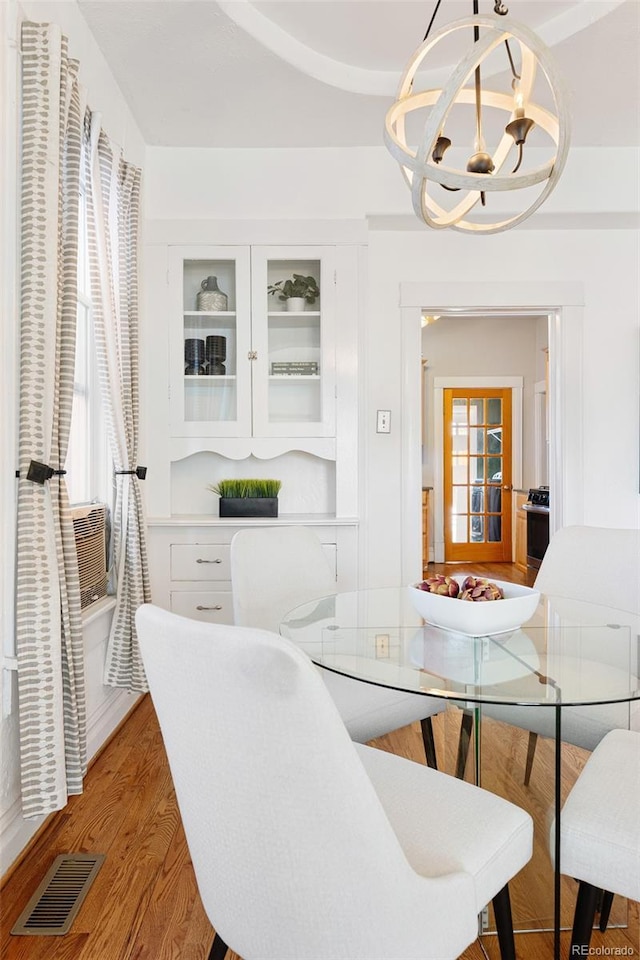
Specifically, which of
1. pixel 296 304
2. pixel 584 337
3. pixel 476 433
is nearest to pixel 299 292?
pixel 296 304

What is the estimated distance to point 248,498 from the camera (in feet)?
10.6

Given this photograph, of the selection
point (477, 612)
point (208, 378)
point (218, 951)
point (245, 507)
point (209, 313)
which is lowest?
point (218, 951)

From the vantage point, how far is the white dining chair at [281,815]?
2.66 ft

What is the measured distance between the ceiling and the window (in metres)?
0.75

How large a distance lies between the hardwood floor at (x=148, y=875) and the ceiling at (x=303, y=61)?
2.08 metres

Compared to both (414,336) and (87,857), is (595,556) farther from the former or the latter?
(87,857)

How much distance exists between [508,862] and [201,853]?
55 centimetres

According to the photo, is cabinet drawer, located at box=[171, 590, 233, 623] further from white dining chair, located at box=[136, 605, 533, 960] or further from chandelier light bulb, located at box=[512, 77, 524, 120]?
chandelier light bulb, located at box=[512, 77, 524, 120]

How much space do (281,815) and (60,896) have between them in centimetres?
119

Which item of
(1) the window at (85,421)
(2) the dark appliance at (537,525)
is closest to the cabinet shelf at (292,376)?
(1) the window at (85,421)

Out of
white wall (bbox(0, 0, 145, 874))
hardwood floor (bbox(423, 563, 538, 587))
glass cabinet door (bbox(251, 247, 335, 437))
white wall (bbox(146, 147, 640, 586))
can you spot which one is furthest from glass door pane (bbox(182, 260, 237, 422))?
hardwood floor (bbox(423, 563, 538, 587))

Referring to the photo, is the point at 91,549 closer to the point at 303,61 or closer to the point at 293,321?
the point at 293,321

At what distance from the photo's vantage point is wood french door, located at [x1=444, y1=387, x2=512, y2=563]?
7113mm

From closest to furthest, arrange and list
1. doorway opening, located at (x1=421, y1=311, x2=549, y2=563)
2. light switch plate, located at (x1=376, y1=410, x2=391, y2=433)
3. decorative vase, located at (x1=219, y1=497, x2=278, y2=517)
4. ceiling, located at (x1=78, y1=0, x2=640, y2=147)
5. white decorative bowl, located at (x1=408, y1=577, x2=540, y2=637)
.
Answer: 1. white decorative bowl, located at (x1=408, y1=577, x2=540, y2=637)
2. ceiling, located at (x1=78, y1=0, x2=640, y2=147)
3. decorative vase, located at (x1=219, y1=497, x2=278, y2=517)
4. light switch plate, located at (x1=376, y1=410, x2=391, y2=433)
5. doorway opening, located at (x1=421, y1=311, x2=549, y2=563)
